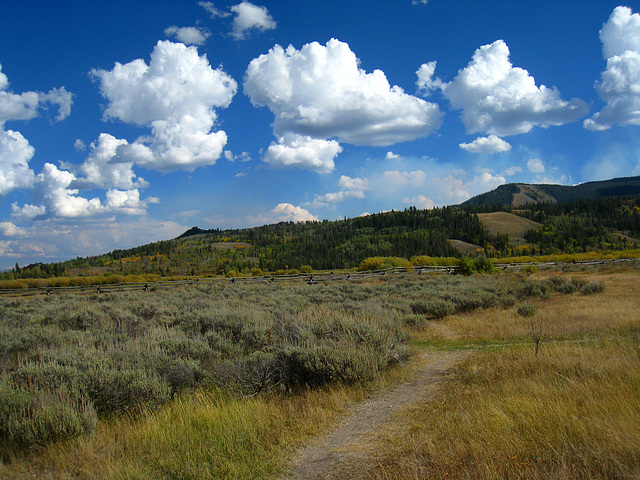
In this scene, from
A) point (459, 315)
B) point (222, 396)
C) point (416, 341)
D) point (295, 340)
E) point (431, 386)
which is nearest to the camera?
point (222, 396)

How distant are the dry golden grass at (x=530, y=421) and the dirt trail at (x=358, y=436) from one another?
0.90ft

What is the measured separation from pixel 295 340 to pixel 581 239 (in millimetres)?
147013

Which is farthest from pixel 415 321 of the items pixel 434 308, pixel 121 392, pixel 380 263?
pixel 380 263

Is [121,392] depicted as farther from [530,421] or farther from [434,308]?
[434,308]

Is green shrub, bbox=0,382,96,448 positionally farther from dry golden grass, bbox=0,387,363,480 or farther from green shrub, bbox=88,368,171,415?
green shrub, bbox=88,368,171,415

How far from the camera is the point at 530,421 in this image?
421 centimetres

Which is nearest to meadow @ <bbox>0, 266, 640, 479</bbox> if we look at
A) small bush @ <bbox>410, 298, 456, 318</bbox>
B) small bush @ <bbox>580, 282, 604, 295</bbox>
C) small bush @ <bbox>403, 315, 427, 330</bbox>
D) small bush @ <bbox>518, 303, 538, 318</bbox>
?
small bush @ <bbox>403, 315, 427, 330</bbox>

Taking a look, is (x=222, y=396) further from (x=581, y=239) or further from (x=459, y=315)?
(x=581, y=239)

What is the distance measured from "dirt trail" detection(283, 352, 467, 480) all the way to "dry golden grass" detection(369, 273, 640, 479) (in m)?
0.28

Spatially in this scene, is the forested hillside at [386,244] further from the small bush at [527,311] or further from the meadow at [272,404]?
the meadow at [272,404]

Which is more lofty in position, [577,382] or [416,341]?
[577,382]

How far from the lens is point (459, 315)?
595 inches

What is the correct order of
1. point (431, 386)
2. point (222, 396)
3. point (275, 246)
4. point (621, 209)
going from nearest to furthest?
point (222, 396)
point (431, 386)
point (621, 209)
point (275, 246)

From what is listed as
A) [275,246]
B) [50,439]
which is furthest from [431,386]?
[275,246]
